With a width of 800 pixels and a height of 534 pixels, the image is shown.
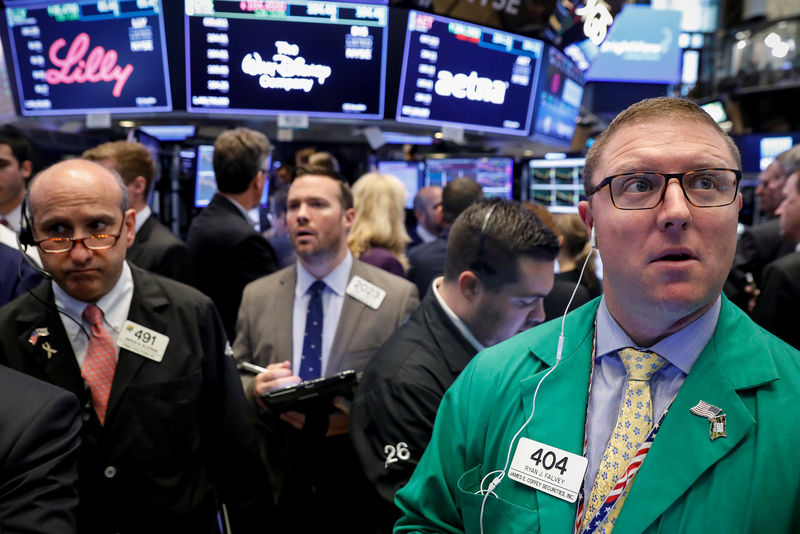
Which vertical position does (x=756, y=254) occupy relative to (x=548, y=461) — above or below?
below

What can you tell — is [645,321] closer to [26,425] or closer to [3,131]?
[26,425]

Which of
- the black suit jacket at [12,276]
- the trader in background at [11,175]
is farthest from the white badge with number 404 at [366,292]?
the trader in background at [11,175]

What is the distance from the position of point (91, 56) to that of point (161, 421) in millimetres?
2601

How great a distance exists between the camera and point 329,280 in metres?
2.89

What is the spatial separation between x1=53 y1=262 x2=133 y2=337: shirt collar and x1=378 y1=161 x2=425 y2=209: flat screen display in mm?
3728

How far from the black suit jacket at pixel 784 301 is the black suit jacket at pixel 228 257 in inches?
90.2

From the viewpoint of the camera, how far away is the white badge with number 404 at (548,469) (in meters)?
1.20

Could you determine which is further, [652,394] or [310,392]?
[310,392]

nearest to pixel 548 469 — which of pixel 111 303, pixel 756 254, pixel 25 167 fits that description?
pixel 111 303

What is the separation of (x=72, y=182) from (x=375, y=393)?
3.63 feet

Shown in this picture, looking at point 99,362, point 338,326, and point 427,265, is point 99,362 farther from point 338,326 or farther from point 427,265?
point 427,265

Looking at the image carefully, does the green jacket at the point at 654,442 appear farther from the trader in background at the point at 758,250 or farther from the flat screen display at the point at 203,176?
the flat screen display at the point at 203,176

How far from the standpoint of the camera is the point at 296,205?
9.93ft

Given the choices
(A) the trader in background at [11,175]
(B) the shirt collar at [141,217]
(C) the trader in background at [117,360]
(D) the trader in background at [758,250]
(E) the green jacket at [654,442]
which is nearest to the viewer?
(E) the green jacket at [654,442]
